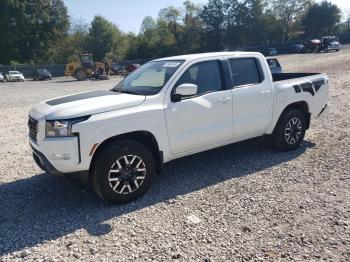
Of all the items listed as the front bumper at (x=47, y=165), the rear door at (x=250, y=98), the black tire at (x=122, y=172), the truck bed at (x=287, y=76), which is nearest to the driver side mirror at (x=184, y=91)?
the black tire at (x=122, y=172)

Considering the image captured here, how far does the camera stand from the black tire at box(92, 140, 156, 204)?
4.44 m

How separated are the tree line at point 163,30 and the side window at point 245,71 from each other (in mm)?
55921

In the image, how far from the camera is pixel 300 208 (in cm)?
441

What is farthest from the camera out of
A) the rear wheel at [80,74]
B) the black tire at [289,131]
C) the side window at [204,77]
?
the rear wheel at [80,74]

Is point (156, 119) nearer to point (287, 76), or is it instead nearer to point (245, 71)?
point (245, 71)

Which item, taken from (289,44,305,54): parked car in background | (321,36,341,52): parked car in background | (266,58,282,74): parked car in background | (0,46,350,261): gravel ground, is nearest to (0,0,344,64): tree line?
(289,44,305,54): parked car in background

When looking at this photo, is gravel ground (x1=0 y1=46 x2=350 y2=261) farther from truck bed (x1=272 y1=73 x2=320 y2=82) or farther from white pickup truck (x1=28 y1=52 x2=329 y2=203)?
truck bed (x1=272 y1=73 x2=320 y2=82)

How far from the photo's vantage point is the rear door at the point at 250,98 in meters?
5.66

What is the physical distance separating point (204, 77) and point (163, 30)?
67.9 metres

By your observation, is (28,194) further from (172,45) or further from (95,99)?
(172,45)

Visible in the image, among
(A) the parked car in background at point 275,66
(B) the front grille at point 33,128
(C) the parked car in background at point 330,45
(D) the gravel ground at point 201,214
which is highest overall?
(C) the parked car in background at point 330,45

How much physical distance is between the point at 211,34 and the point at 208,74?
223ft

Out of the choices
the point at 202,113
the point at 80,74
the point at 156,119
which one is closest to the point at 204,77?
the point at 202,113

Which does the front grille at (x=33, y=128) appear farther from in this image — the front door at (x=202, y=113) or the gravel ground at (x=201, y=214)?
the front door at (x=202, y=113)
